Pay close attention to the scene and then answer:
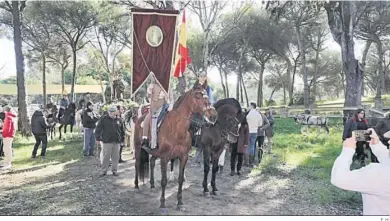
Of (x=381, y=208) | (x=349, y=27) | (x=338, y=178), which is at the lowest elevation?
(x=381, y=208)

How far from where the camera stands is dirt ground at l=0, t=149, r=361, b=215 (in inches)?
183

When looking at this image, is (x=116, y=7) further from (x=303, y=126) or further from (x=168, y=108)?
(x=168, y=108)

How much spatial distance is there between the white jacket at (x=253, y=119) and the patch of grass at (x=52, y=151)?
Result: 3.94 m

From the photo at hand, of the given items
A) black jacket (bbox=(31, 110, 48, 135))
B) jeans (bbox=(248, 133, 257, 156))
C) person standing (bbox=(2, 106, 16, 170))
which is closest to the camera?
jeans (bbox=(248, 133, 257, 156))

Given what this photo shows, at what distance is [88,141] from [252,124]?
3885mm

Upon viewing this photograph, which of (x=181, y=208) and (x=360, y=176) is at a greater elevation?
(x=360, y=176)

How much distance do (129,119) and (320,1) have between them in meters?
7.10

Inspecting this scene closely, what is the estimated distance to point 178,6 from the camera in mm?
12773

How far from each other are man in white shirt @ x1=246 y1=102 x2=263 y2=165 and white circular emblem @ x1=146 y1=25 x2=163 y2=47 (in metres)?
2.73

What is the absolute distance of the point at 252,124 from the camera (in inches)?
300

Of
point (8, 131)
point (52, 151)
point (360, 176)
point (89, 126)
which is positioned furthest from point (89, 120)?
point (360, 176)

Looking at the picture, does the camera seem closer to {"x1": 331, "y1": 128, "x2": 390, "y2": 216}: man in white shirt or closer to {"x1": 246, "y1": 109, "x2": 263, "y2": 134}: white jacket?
{"x1": 331, "y1": 128, "x2": 390, "y2": 216}: man in white shirt

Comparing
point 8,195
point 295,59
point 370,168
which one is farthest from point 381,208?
point 295,59

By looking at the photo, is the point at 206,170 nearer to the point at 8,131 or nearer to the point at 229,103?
the point at 229,103
